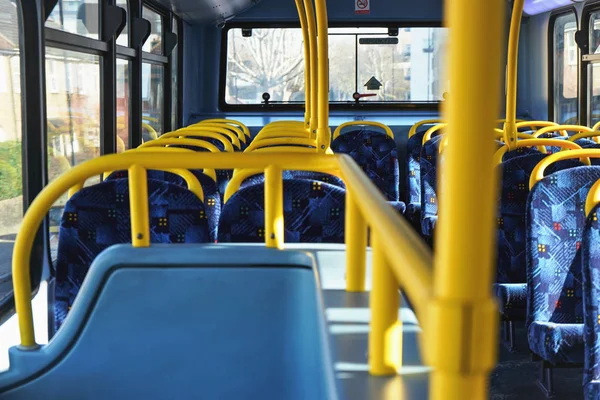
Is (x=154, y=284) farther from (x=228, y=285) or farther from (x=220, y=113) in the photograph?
(x=220, y=113)

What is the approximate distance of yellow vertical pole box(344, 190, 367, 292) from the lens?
5.51 feet

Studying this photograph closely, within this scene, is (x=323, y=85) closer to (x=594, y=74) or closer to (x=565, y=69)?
(x=594, y=74)

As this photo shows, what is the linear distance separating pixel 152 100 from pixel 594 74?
3.79 meters

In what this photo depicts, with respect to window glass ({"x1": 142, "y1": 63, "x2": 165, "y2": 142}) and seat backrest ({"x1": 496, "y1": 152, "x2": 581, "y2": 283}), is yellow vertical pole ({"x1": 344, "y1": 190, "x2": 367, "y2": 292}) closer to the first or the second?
seat backrest ({"x1": 496, "y1": 152, "x2": 581, "y2": 283})

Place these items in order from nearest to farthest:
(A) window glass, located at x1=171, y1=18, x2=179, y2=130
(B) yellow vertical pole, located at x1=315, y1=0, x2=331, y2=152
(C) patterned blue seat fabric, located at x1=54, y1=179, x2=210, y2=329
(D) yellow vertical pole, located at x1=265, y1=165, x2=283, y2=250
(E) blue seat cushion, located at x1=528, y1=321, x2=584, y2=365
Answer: (D) yellow vertical pole, located at x1=265, y1=165, x2=283, y2=250 → (C) patterned blue seat fabric, located at x1=54, y1=179, x2=210, y2=329 → (E) blue seat cushion, located at x1=528, y1=321, x2=584, y2=365 → (B) yellow vertical pole, located at x1=315, y1=0, x2=331, y2=152 → (A) window glass, located at x1=171, y1=18, x2=179, y2=130

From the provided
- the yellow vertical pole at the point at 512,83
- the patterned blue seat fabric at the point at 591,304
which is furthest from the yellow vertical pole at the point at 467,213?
the yellow vertical pole at the point at 512,83

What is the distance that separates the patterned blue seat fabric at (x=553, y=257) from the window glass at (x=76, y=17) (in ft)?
7.38

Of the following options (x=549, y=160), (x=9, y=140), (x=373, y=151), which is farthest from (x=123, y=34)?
(x=549, y=160)

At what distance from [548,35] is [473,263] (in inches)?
317

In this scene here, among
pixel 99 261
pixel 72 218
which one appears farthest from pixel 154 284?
pixel 72 218

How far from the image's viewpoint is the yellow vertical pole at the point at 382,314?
1081 mm

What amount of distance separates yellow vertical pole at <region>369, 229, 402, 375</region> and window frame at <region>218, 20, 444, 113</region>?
24.5 feet

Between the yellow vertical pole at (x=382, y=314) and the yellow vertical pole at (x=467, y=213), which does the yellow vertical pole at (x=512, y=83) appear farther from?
the yellow vertical pole at (x=467, y=213)

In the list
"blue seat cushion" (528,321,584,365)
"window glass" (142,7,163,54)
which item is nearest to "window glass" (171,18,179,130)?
"window glass" (142,7,163,54)
